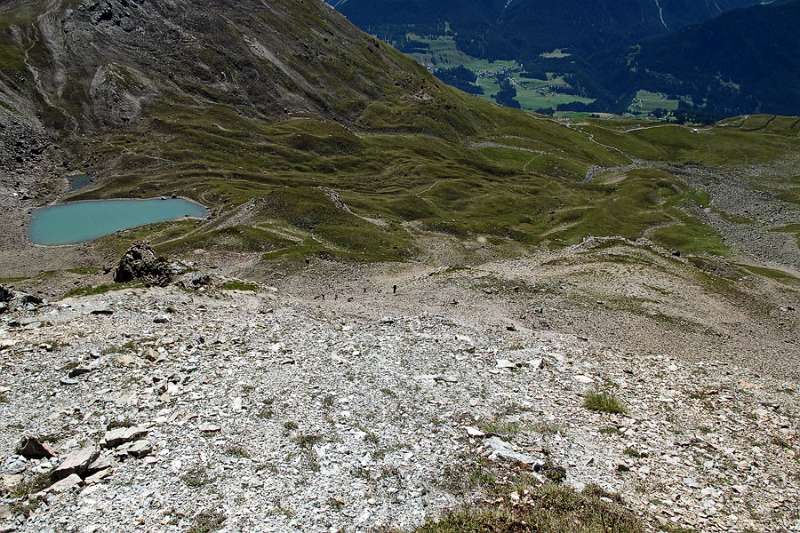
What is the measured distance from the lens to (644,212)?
146875mm

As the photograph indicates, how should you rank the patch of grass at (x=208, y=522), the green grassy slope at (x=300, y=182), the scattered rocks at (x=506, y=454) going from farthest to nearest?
1. the green grassy slope at (x=300, y=182)
2. the scattered rocks at (x=506, y=454)
3. the patch of grass at (x=208, y=522)

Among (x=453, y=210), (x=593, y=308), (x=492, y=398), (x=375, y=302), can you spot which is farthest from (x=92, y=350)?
(x=453, y=210)

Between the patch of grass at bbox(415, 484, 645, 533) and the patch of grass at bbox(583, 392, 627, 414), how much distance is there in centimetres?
812

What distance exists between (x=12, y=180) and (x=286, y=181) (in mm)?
62269

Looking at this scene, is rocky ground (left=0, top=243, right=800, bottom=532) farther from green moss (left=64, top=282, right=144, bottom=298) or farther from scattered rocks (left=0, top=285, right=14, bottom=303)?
scattered rocks (left=0, top=285, right=14, bottom=303)

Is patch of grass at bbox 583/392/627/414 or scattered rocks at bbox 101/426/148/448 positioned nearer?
scattered rocks at bbox 101/426/148/448

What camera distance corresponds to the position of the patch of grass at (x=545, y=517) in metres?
17.7

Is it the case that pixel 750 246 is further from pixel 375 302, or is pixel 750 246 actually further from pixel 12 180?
pixel 12 180

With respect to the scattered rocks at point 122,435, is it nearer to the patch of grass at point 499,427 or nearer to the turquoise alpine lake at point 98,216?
the patch of grass at point 499,427

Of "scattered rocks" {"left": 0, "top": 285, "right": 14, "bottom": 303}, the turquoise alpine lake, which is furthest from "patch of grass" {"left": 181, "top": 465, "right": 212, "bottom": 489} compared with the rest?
the turquoise alpine lake

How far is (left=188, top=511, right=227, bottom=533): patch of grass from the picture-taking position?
17656 mm

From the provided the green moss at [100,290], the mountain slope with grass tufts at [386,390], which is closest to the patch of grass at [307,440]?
the mountain slope with grass tufts at [386,390]

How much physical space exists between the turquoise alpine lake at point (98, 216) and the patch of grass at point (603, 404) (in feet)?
312

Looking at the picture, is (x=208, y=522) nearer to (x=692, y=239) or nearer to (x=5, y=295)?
(x=5, y=295)
